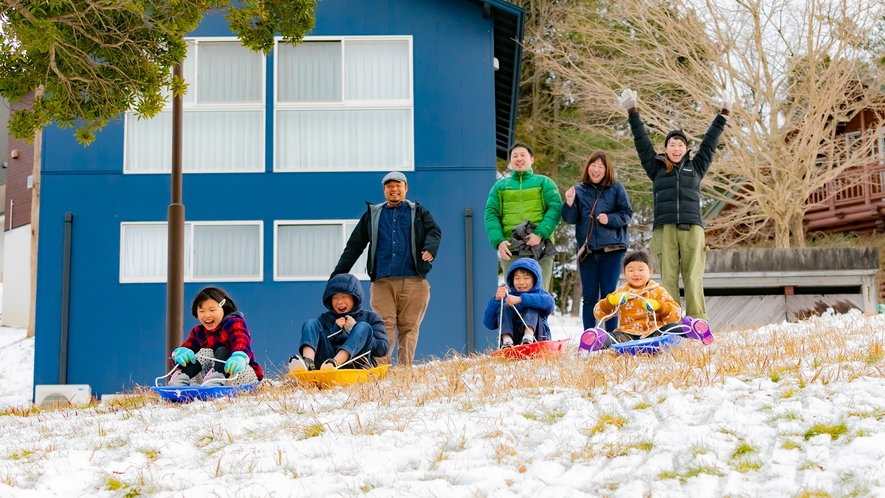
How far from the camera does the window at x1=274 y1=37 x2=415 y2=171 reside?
13.9 m

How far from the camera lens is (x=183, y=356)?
7562 millimetres

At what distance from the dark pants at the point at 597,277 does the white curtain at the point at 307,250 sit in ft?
17.4

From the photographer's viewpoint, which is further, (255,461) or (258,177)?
(258,177)

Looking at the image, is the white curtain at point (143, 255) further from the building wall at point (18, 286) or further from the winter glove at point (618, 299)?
the building wall at point (18, 286)

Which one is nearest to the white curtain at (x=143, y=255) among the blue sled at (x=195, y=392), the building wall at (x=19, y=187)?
the blue sled at (x=195, y=392)

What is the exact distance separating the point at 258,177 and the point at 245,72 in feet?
5.31

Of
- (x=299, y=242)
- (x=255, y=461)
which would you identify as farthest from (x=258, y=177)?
(x=255, y=461)

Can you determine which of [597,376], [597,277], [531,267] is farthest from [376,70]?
[597,376]

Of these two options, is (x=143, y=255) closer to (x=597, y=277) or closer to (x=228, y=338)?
(x=228, y=338)

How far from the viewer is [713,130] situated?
9.29 metres

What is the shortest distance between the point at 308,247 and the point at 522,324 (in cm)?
581

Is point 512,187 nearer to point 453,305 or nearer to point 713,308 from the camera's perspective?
point 453,305

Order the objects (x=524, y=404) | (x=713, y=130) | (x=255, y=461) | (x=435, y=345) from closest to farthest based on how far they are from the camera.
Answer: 1. (x=255, y=461)
2. (x=524, y=404)
3. (x=713, y=130)
4. (x=435, y=345)

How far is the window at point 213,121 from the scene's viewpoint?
13844 millimetres
